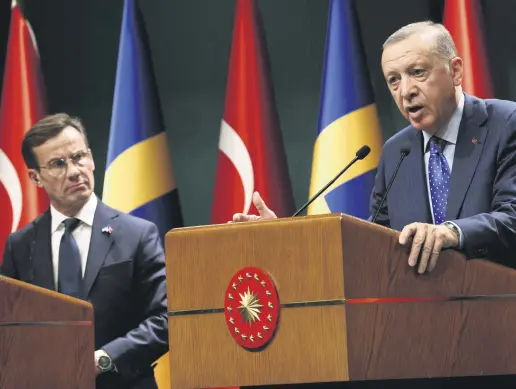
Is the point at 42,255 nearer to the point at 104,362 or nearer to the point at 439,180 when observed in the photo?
the point at 104,362

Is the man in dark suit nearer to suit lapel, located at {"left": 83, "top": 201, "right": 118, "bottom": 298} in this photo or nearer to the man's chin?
suit lapel, located at {"left": 83, "top": 201, "right": 118, "bottom": 298}

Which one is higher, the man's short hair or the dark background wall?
the dark background wall

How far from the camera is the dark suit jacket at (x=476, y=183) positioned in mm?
2275

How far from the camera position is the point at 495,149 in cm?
249

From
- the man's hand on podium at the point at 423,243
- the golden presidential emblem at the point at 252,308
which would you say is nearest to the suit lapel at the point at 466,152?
the man's hand on podium at the point at 423,243

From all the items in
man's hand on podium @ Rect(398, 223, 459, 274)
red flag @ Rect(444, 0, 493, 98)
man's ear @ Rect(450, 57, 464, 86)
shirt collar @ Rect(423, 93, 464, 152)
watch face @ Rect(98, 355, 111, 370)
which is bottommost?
watch face @ Rect(98, 355, 111, 370)

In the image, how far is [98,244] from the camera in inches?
143

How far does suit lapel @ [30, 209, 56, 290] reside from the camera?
11.8 ft

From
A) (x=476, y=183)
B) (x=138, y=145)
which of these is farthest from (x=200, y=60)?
(x=476, y=183)

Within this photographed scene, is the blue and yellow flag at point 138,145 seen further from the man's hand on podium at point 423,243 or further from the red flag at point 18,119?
the man's hand on podium at point 423,243

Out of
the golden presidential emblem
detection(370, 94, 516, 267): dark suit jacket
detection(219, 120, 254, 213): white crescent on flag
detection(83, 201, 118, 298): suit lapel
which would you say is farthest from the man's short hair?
the golden presidential emblem

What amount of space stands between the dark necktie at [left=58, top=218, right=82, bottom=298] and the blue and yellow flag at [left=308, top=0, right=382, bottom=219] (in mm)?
1284

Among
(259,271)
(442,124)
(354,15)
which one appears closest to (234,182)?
(354,15)

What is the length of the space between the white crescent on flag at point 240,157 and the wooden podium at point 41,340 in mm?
1849
